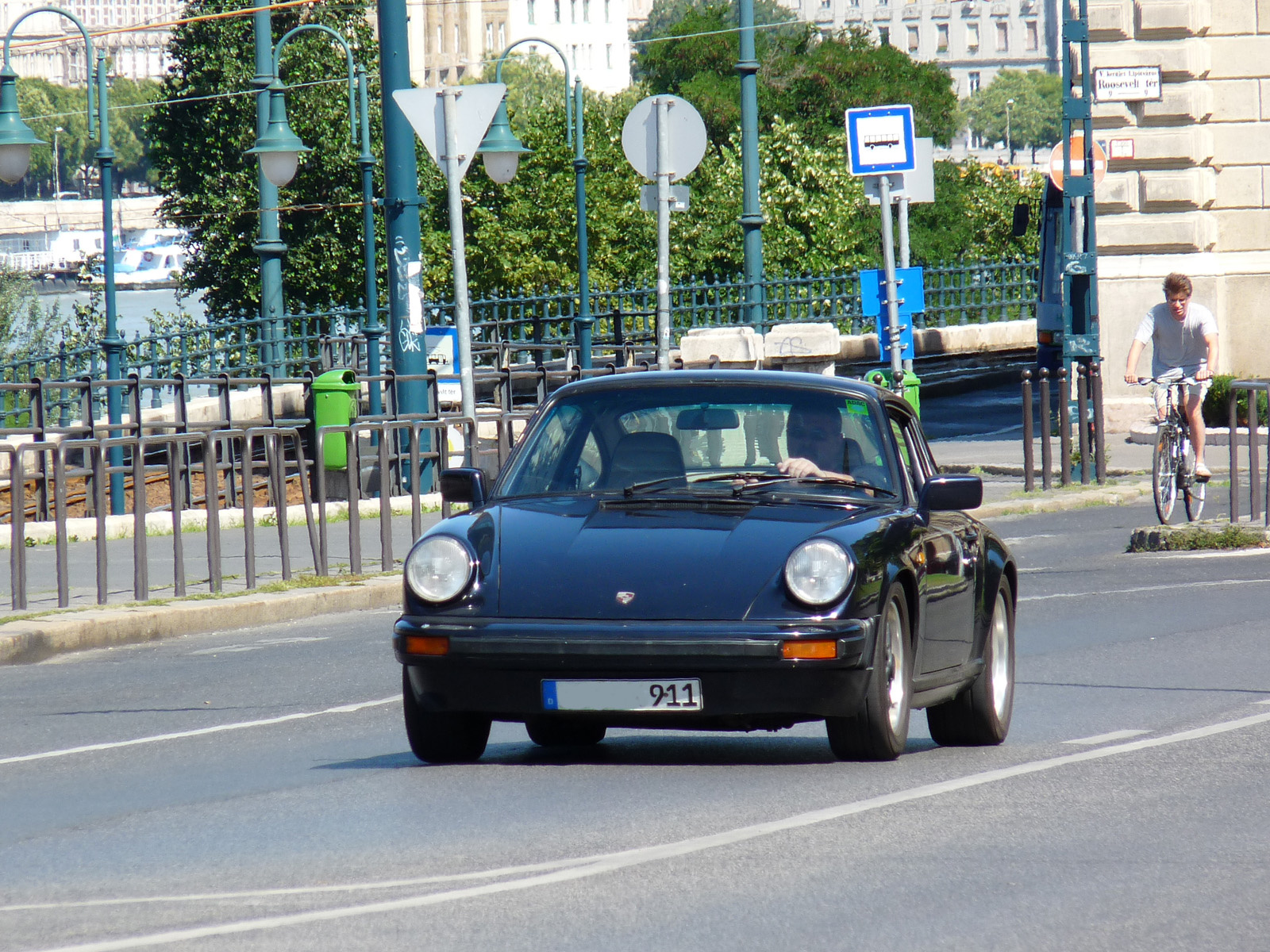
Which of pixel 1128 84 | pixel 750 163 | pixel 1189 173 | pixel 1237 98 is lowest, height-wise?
pixel 1189 173

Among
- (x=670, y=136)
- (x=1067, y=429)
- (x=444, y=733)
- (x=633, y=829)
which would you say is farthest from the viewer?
(x=1067, y=429)

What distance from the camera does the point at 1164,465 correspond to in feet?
55.3

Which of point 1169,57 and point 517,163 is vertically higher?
point 1169,57

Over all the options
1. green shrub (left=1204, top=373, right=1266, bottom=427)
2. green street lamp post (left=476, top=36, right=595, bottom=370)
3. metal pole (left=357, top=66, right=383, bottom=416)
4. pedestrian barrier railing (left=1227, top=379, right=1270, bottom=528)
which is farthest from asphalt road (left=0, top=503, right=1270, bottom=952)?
green shrub (left=1204, top=373, right=1266, bottom=427)

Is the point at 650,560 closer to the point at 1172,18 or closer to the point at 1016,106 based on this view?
the point at 1172,18

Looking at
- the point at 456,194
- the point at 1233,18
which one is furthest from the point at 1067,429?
the point at 456,194

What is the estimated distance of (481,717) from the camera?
7406 mm

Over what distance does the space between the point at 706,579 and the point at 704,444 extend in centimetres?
94

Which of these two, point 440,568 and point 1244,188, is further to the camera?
point 1244,188

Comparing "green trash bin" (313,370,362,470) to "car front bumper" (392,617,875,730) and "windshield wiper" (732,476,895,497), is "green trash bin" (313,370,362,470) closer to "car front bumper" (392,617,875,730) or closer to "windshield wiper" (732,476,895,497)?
"windshield wiper" (732,476,895,497)

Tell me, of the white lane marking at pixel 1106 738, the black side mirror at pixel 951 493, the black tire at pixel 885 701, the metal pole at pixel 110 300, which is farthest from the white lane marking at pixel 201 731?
the metal pole at pixel 110 300

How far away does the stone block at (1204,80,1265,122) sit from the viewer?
81.5ft

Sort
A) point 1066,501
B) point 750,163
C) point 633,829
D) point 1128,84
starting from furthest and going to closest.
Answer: point 750,163 < point 1128,84 < point 1066,501 < point 633,829

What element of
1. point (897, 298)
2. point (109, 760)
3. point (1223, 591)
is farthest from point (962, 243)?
point (109, 760)
